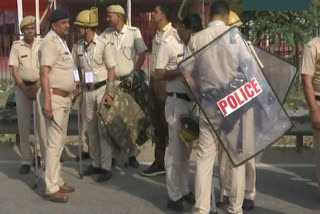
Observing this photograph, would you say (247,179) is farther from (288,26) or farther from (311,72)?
(288,26)

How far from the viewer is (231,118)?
566cm

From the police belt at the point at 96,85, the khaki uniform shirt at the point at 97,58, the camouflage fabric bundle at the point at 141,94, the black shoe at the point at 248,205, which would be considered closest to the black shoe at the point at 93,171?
the camouflage fabric bundle at the point at 141,94

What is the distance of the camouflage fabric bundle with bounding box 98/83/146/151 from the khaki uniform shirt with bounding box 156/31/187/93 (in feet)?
4.56

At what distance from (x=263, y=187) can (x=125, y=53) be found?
8.12 ft

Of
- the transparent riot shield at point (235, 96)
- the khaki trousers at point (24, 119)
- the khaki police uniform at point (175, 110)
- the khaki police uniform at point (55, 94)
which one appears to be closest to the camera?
the transparent riot shield at point (235, 96)

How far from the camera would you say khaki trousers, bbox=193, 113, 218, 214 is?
19.3ft


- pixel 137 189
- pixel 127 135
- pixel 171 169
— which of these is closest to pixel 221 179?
pixel 171 169

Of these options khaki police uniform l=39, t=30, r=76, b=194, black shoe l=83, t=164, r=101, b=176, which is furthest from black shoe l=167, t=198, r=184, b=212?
black shoe l=83, t=164, r=101, b=176

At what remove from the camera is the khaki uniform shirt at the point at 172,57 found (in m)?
6.44

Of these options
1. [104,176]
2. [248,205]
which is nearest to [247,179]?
[248,205]

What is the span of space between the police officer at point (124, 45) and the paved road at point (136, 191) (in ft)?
2.54

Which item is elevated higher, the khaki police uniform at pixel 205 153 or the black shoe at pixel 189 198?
the khaki police uniform at pixel 205 153

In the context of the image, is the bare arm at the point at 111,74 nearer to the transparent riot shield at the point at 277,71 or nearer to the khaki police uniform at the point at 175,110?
the khaki police uniform at the point at 175,110

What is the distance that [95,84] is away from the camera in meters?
7.85
